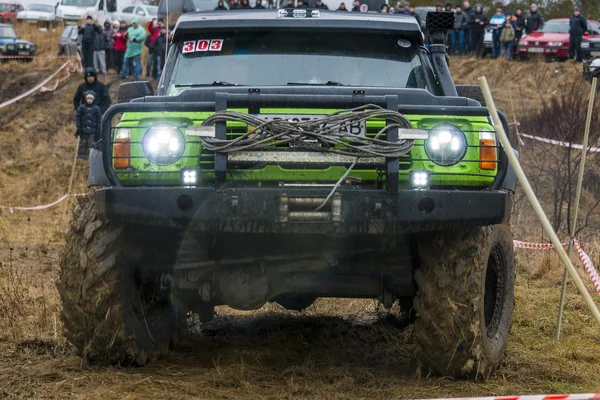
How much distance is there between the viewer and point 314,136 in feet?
17.5

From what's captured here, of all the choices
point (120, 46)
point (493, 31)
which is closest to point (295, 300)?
point (120, 46)

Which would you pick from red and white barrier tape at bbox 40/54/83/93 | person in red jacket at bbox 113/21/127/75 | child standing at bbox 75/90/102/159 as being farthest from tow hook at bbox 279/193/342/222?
red and white barrier tape at bbox 40/54/83/93

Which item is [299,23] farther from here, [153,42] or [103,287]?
[153,42]

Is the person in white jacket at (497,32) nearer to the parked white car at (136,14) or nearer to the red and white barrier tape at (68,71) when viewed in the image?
the red and white barrier tape at (68,71)

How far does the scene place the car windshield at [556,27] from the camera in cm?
2934

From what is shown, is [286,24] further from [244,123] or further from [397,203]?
[397,203]

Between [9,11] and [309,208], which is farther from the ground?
[309,208]

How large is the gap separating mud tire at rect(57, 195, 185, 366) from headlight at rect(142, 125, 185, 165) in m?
0.48

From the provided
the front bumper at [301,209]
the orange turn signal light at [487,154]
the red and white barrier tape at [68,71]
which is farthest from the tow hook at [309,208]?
the red and white barrier tape at [68,71]

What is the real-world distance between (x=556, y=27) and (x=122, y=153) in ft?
84.1

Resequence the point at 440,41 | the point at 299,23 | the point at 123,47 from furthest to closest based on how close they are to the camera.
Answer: the point at 123,47
the point at 440,41
the point at 299,23

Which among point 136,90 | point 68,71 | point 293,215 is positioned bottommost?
point 68,71

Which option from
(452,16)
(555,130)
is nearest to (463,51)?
(555,130)

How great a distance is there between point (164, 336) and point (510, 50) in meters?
24.3
